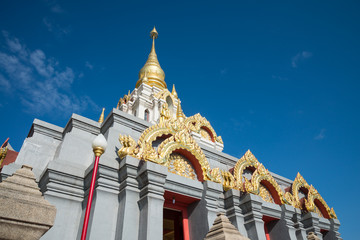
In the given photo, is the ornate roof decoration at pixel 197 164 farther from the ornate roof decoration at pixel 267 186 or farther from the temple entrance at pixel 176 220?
the temple entrance at pixel 176 220

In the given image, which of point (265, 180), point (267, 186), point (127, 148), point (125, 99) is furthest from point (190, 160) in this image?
point (125, 99)

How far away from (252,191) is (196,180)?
2.61 m

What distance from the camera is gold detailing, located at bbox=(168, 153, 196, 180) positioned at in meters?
8.79

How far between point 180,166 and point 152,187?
5.96 ft

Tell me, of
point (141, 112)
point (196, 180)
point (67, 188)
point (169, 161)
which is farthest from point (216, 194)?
point (141, 112)

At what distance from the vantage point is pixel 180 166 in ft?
29.5

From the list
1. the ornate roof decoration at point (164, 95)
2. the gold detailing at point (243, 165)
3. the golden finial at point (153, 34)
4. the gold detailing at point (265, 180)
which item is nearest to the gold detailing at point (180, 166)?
the gold detailing at point (243, 165)

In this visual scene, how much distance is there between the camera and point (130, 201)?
7.22 metres

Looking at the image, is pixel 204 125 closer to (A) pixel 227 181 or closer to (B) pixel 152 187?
(A) pixel 227 181

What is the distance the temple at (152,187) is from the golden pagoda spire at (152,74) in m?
19.4

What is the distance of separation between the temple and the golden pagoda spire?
1944 cm

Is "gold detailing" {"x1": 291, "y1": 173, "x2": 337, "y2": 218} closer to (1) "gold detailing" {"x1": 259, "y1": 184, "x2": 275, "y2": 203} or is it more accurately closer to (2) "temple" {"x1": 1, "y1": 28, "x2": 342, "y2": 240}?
(2) "temple" {"x1": 1, "y1": 28, "x2": 342, "y2": 240}

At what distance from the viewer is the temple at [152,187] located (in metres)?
7.03

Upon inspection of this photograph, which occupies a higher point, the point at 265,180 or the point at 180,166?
the point at 265,180
